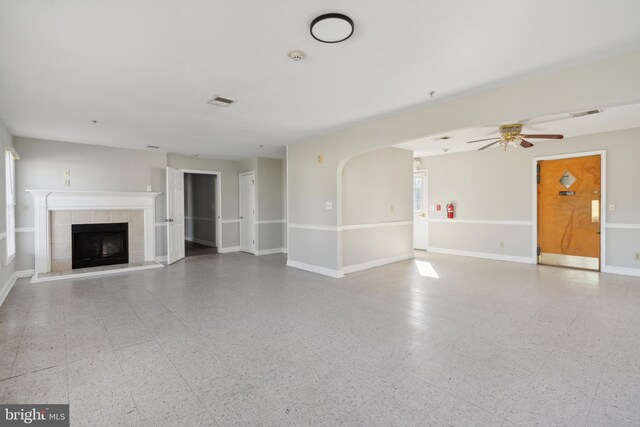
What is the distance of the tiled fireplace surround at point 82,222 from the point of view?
5.87 m

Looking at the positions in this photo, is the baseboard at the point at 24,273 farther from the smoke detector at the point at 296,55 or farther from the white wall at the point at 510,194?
the white wall at the point at 510,194

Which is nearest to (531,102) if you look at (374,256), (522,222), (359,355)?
(359,355)

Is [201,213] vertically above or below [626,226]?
above

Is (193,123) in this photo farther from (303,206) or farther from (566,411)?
(566,411)

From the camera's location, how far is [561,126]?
5031 mm

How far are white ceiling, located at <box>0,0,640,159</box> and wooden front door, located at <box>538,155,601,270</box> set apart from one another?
4139 mm

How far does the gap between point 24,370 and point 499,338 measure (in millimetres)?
3978

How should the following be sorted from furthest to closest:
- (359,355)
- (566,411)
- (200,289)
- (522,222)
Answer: (522,222), (200,289), (359,355), (566,411)

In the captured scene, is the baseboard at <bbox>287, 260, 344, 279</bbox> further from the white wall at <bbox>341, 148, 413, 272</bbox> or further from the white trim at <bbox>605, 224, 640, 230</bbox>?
the white trim at <bbox>605, 224, 640, 230</bbox>

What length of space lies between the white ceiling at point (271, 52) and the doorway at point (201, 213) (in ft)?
16.7

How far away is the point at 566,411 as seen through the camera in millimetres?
1890

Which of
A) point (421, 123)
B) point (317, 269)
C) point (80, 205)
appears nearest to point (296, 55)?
point (421, 123)

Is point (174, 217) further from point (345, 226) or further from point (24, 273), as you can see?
point (345, 226)

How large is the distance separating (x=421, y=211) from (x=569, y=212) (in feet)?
10.4
